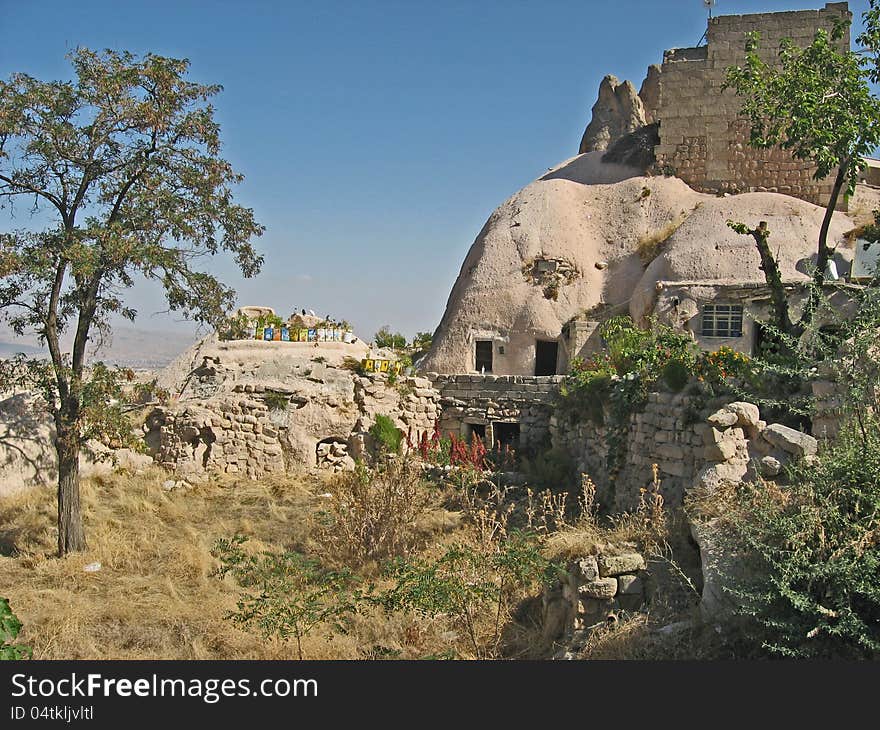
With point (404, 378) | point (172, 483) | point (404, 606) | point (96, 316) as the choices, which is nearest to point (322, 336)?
point (404, 378)

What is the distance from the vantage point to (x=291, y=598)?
7.43 meters

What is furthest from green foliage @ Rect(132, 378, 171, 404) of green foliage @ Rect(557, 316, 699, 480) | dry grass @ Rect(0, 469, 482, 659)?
green foliage @ Rect(557, 316, 699, 480)

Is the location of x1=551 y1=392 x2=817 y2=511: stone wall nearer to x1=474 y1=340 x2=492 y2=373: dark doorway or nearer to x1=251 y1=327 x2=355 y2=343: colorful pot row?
x1=251 y1=327 x2=355 y2=343: colorful pot row

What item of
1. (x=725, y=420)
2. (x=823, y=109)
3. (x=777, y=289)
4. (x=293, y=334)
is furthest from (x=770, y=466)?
(x=293, y=334)

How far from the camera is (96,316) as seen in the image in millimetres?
9914

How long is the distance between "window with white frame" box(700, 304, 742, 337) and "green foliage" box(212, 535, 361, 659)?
10854mm

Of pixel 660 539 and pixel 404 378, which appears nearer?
pixel 660 539

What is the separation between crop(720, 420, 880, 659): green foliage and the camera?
15.9 feet

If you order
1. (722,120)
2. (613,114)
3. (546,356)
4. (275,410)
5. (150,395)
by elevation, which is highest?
(613,114)

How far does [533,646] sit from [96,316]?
Result: 7.00 meters

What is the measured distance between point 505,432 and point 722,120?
37.3 feet

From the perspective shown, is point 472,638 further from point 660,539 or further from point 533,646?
point 660,539

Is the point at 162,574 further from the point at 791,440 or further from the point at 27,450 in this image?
the point at 791,440

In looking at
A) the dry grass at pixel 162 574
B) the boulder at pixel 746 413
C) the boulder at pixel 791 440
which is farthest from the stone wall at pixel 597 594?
the boulder at pixel 746 413
